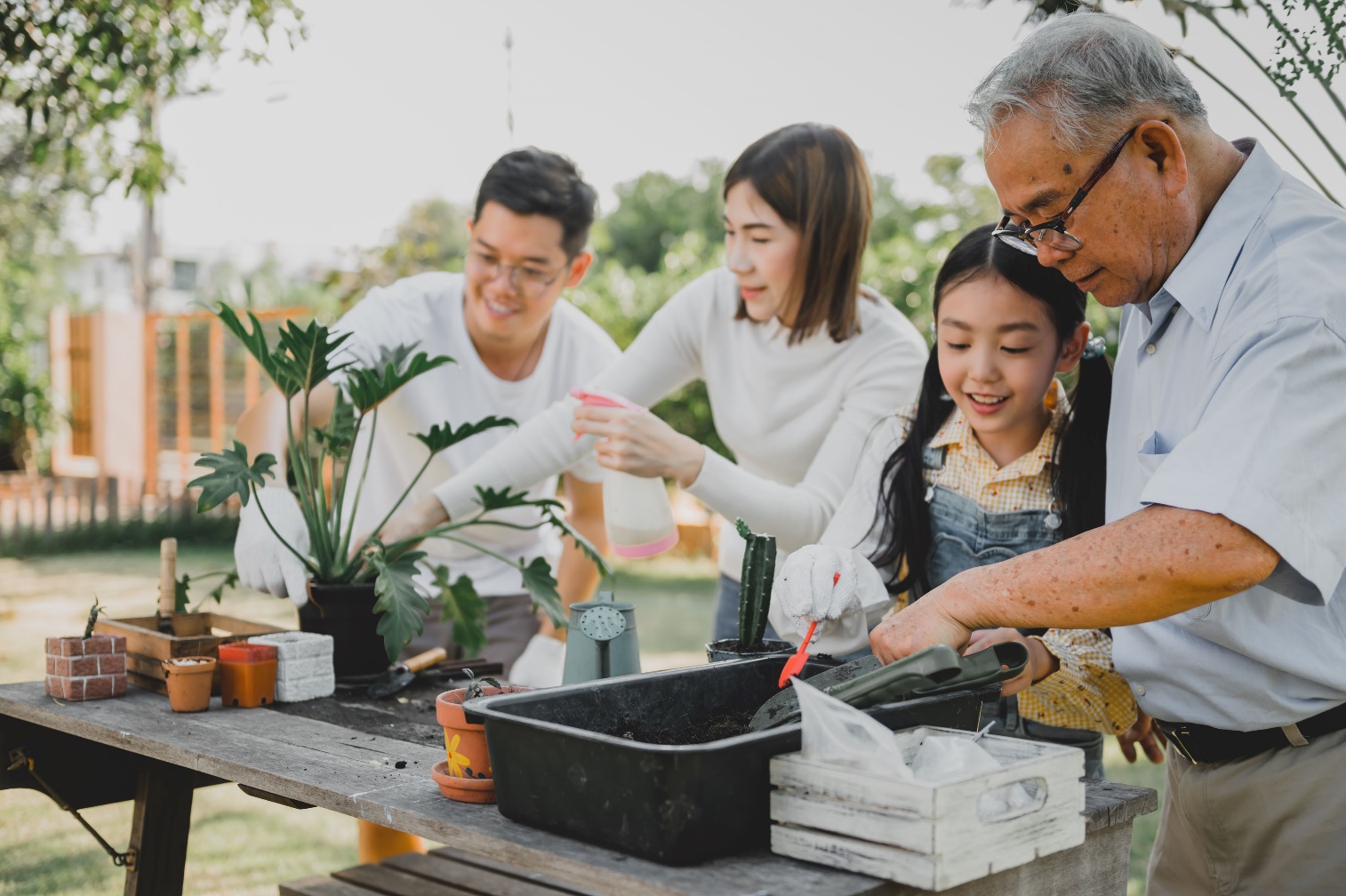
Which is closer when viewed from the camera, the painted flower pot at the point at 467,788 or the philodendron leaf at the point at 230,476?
the painted flower pot at the point at 467,788

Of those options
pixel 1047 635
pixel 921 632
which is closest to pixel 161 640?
pixel 921 632

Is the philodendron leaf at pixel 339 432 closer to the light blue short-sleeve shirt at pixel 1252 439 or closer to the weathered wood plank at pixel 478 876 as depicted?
the weathered wood plank at pixel 478 876

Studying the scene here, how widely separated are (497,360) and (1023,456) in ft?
5.21

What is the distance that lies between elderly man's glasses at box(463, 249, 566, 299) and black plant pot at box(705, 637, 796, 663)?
1.41m

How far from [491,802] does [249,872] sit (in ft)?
7.96

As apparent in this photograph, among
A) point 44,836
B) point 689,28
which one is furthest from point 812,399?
point 689,28

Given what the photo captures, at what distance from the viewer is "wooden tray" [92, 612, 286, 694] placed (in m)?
2.22

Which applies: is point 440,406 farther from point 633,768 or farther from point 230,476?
point 633,768

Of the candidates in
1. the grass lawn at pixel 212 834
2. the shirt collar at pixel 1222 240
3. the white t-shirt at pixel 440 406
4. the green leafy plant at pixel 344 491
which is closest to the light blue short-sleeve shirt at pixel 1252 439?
the shirt collar at pixel 1222 240

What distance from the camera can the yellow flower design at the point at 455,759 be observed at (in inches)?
59.2

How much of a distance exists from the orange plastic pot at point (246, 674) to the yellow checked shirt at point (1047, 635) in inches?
45.4

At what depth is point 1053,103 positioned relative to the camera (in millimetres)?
1468

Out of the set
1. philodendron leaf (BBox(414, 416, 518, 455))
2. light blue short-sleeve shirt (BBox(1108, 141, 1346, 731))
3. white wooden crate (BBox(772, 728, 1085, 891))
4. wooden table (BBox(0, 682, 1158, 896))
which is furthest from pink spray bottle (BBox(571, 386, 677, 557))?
white wooden crate (BBox(772, 728, 1085, 891))

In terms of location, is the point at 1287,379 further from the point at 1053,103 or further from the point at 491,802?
the point at 491,802
